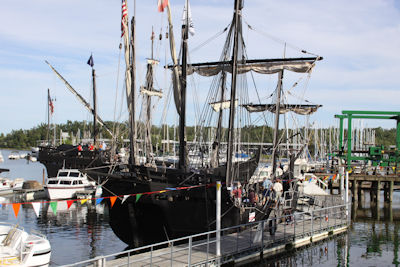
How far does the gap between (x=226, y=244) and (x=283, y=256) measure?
3413mm

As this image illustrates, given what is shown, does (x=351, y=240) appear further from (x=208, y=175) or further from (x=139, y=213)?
(x=139, y=213)

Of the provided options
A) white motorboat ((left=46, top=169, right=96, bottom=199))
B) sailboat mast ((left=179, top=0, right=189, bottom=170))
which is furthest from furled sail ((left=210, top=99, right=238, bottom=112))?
white motorboat ((left=46, top=169, right=96, bottom=199))

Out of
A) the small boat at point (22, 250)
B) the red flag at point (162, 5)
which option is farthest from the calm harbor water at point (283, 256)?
the red flag at point (162, 5)

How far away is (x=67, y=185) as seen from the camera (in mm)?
44344

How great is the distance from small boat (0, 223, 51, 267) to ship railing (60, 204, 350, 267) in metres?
1.51

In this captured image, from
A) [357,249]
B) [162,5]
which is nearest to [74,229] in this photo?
[162,5]

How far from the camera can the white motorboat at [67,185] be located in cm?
4347

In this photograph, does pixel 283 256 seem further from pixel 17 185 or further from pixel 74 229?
pixel 17 185

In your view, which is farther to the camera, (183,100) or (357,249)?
(183,100)

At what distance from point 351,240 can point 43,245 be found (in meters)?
18.8

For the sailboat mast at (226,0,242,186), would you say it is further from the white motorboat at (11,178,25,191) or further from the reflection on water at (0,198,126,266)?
the white motorboat at (11,178,25,191)

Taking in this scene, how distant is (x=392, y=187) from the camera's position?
1879 inches

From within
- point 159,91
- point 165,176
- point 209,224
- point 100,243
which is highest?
point 159,91

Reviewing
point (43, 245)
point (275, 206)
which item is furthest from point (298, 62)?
point (43, 245)
